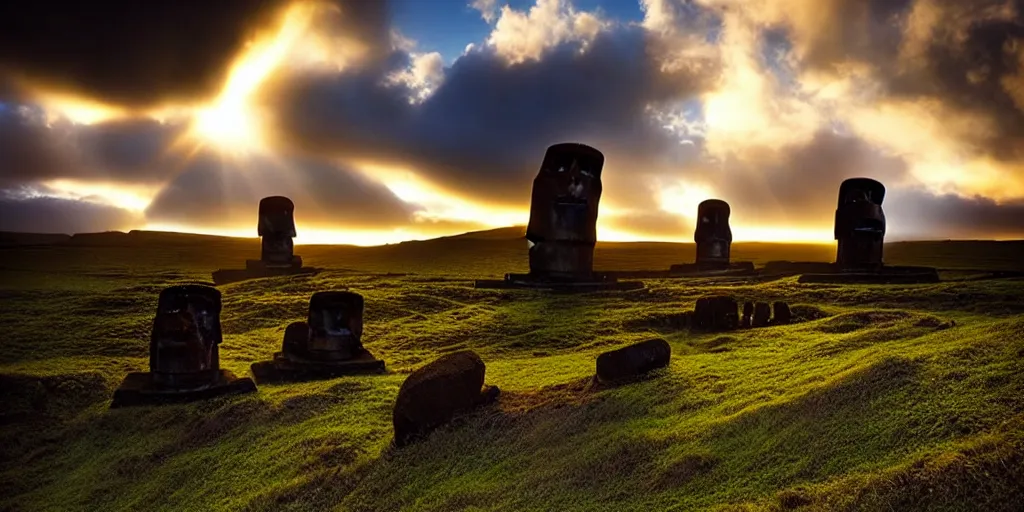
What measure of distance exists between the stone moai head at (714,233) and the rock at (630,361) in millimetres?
21465

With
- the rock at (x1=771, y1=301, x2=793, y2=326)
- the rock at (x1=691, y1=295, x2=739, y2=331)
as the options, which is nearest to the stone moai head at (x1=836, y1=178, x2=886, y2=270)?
the rock at (x1=771, y1=301, x2=793, y2=326)

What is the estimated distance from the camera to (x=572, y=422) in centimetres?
774

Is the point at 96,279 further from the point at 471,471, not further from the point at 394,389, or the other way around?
the point at 471,471

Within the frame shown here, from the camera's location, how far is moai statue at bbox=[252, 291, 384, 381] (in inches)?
497

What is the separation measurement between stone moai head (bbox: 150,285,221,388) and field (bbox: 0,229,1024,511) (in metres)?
0.64

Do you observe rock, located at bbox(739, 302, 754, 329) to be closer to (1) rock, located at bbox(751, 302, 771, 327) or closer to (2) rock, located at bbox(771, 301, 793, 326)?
(1) rock, located at bbox(751, 302, 771, 327)

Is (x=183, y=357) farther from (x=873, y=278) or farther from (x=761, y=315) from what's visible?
(x=873, y=278)

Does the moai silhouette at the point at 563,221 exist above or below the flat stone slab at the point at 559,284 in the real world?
above

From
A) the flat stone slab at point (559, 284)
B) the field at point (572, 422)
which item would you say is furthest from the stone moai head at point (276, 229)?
the field at point (572, 422)

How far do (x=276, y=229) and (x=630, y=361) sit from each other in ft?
80.1

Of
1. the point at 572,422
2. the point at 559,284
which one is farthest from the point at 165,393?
the point at 559,284

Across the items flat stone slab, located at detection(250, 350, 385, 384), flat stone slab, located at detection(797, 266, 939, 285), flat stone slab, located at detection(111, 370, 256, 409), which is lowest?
flat stone slab, located at detection(111, 370, 256, 409)

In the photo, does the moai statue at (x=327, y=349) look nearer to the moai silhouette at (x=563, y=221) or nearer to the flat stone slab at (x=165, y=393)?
the flat stone slab at (x=165, y=393)

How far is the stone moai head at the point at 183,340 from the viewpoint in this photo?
11617mm
